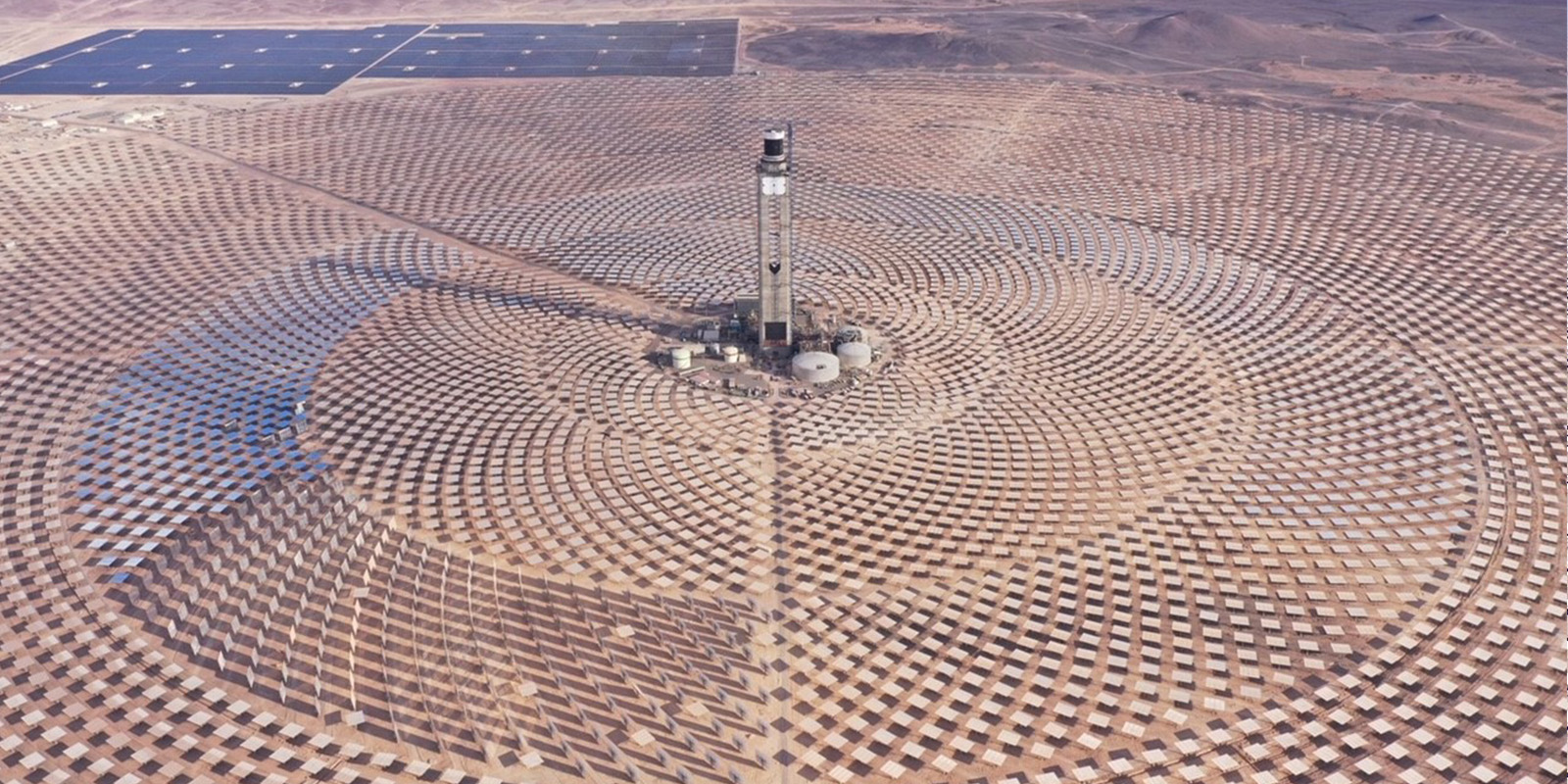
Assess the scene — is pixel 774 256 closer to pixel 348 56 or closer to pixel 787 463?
pixel 787 463

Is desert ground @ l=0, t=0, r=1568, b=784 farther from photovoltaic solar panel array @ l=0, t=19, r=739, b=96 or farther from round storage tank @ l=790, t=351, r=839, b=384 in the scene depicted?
photovoltaic solar panel array @ l=0, t=19, r=739, b=96

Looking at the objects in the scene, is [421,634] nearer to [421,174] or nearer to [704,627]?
[704,627]

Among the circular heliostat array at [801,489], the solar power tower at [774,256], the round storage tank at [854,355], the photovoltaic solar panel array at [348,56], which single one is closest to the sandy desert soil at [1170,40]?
the photovoltaic solar panel array at [348,56]

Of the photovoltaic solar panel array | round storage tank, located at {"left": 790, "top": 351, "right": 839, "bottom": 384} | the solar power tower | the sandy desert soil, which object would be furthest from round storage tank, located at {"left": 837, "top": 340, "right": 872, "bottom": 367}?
the photovoltaic solar panel array

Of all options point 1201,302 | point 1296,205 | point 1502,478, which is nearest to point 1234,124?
point 1296,205

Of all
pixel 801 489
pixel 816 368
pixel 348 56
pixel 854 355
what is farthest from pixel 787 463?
pixel 348 56

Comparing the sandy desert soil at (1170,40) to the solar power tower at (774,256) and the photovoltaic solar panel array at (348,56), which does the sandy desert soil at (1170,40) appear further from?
the solar power tower at (774,256)
